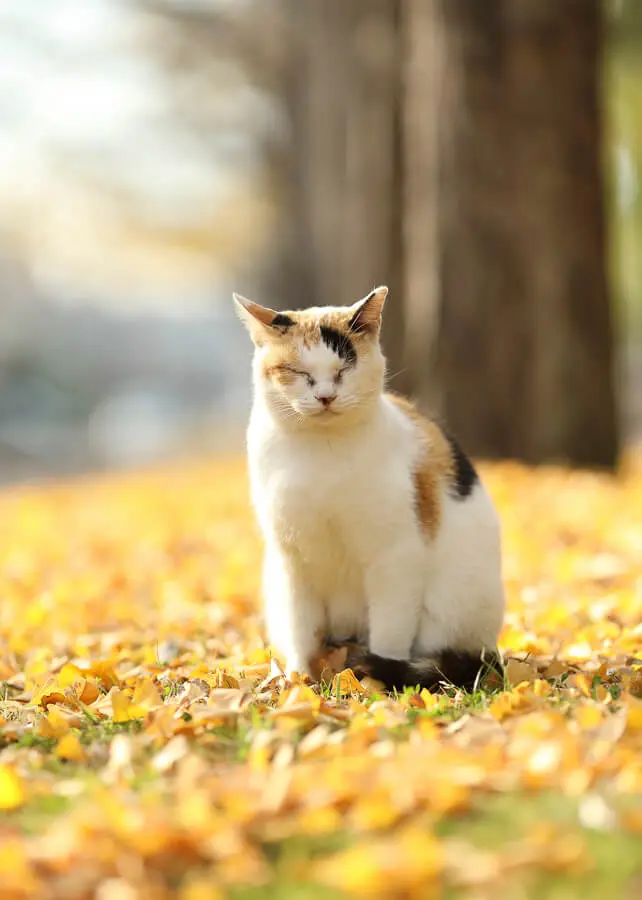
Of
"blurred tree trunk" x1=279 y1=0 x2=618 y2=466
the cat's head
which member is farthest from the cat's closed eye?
"blurred tree trunk" x1=279 y1=0 x2=618 y2=466

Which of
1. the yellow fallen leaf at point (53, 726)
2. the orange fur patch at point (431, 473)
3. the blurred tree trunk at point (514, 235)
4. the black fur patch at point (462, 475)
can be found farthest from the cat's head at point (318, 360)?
the blurred tree trunk at point (514, 235)

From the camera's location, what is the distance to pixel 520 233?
357 inches

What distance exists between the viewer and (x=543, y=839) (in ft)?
7.04

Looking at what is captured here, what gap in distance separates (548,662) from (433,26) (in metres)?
7.02

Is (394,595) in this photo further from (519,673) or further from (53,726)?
(53,726)

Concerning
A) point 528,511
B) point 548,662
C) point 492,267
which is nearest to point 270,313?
point 548,662

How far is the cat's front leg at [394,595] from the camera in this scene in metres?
3.61

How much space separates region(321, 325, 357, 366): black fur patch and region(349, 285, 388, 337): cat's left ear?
6 cm

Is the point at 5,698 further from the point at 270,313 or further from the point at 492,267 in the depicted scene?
the point at 492,267

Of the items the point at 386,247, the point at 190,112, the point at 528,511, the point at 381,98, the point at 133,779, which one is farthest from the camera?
the point at 190,112

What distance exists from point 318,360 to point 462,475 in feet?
2.48

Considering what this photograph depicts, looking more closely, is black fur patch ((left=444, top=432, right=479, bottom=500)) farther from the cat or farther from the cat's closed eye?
the cat's closed eye

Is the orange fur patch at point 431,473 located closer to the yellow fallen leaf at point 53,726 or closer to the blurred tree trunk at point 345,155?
the yellow fallen leaf at point 53,726

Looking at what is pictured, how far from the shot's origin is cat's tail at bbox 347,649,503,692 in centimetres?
356
